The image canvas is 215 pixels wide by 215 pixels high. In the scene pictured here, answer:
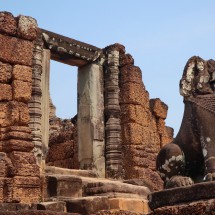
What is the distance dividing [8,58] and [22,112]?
3.44ft

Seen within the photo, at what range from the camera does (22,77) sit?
29.5 feet

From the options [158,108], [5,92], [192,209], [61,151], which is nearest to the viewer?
[192,209]

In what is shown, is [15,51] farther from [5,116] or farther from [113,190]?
[113,190]

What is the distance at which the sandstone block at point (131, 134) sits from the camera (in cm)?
1130

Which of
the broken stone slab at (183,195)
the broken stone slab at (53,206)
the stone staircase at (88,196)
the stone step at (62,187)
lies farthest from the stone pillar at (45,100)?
the broken stone slab at (183,195)

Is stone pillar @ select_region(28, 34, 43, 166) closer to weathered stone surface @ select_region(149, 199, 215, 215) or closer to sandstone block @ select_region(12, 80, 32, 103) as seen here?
sandstone block @ select_region(12, 80, 32, 103)

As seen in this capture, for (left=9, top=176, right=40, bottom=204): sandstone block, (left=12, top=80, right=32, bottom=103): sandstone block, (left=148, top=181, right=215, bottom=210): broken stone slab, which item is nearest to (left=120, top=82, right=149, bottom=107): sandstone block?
(left=12, top=80, right=32, bottom=103): sandstone block

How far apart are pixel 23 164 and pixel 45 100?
2.11 meters

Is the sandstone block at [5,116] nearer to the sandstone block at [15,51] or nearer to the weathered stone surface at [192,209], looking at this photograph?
the sandstone block at [15,51]

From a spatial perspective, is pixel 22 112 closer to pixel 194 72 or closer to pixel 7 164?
pixel 7 164

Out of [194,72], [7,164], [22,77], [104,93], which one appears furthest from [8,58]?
[194,72]

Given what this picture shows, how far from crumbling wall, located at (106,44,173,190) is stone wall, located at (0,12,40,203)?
121 inches

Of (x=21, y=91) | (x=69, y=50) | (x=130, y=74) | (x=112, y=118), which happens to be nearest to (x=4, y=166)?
(x=21, y=91)

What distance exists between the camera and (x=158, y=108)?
12758 mm
